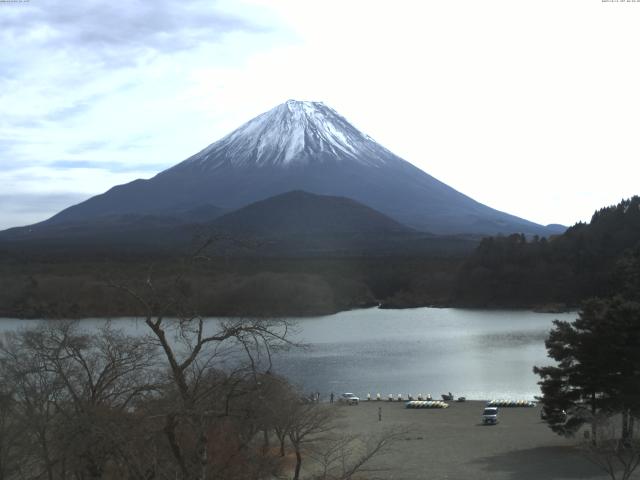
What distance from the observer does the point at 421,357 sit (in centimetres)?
2555

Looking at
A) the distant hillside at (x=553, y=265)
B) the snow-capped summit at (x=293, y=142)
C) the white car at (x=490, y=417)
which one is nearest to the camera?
the white car at (x=490, y=417)

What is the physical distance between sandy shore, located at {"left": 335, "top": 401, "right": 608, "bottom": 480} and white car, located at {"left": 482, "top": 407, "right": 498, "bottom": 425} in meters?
0.14

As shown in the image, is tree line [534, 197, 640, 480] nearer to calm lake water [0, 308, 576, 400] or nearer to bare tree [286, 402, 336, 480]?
bare tree [286, 402, 336, 480]

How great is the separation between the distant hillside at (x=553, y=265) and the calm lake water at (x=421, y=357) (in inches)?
371

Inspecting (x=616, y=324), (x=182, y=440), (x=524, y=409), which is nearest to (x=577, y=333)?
(x=616, y=324)

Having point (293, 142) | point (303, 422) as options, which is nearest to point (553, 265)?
point (303, 422)

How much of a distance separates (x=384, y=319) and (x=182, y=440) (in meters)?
35.1

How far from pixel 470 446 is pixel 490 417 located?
7.93ft

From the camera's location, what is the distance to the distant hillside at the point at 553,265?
4822 cm

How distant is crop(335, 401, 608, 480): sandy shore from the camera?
10.7 meters

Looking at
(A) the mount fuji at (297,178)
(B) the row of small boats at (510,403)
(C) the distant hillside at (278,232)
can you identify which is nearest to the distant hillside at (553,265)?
(C) the distant hillside at (278,232)

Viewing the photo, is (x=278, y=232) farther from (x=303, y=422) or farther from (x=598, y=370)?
(x=303, y=422)

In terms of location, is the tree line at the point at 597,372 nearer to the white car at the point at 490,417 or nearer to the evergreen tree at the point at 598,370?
the evergreen tree at the point at 598,370

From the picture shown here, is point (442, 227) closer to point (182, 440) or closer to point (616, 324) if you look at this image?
point (616, 324)
